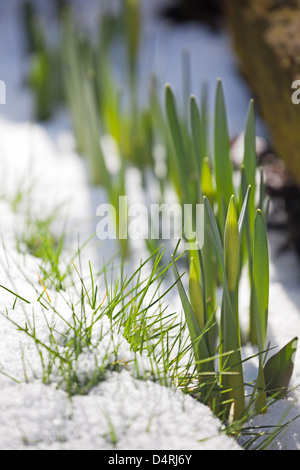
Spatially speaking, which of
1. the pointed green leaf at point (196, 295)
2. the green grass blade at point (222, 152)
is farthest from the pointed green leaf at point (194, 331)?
the green grass blade at point (222, 152)

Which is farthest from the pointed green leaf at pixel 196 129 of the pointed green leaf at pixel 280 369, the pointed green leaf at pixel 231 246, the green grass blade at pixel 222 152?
the pointed green leaf at pixel 280 369

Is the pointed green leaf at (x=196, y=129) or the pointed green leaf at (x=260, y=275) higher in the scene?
the pointed green leaf at (x=196, y=129)

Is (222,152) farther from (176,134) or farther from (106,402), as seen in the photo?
(106,402)

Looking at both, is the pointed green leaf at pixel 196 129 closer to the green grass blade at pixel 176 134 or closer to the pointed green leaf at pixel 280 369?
the green grass blade at pixel 176 134

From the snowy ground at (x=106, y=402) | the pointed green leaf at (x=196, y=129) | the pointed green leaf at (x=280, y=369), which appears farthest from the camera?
the pointed green leaf at (x=196, y=129)

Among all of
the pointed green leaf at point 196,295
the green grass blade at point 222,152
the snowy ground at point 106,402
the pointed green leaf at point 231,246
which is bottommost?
the snowy ground at point 106,402

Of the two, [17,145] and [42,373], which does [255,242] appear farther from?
[17,145]

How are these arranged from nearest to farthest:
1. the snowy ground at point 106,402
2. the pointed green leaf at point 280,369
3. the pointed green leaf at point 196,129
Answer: the snowy ground at point 106,402
the pointed green leaf at point 280,369
the pointed green leaf at point 196,129

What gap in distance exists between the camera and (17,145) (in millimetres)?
2105

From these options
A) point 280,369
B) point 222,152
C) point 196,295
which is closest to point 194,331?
point 196,295

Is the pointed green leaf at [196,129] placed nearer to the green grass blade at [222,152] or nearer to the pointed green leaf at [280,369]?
the green grass blade at [222,152]

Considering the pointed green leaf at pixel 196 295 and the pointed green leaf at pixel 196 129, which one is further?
the pointed green leaf at pixel 196 129

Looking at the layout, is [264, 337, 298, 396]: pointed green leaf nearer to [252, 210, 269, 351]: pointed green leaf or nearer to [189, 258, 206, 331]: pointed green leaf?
[252, 210, 269, 351]: pointed green leaf
